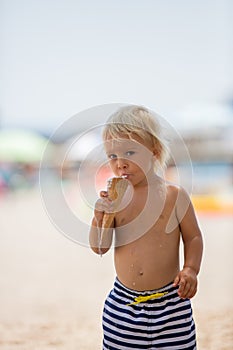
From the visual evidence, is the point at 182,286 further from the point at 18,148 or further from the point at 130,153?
the point at 18,148

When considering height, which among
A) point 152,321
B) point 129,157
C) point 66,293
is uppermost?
point 66,293

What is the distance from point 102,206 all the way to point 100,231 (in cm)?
9

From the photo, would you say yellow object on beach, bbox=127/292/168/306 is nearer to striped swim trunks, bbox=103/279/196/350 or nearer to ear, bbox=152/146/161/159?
striped swim trunks, bbox=103/279/196/350

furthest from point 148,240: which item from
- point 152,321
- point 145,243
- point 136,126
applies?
point 136,126

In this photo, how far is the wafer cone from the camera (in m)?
1.81

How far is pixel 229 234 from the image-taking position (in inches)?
304

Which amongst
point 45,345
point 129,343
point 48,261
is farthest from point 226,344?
point 48,261

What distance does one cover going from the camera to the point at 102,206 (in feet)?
5.92

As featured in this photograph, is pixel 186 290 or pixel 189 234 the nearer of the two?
pixel 186 290

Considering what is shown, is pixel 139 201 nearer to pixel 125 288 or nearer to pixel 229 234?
pixel 125 288

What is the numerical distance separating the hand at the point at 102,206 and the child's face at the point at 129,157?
0.10 meters

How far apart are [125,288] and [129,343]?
0.17 meters

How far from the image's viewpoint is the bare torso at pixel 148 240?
6.09 feet

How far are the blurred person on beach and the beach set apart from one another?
3.52 feet
